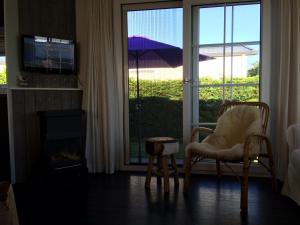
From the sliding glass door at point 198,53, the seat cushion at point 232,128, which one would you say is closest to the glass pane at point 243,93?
the sliding glass door at point 198,53

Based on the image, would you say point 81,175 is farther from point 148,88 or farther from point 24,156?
point 148,88

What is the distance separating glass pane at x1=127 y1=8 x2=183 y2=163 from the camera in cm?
406

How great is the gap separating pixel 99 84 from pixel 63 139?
80 cm

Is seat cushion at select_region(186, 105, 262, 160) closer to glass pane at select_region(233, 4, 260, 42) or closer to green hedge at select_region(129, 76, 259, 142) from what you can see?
green hedge at select_region(129, 76, 259, 142)

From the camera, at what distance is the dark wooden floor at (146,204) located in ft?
8.10

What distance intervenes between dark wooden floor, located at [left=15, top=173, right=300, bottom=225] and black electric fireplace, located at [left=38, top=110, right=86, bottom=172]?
233 millimetres

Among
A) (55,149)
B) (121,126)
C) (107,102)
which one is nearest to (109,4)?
(107,102)

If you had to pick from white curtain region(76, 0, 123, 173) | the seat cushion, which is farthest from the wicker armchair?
white curtain region(76, 0, 123, 173)

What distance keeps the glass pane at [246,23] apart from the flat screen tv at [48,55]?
6.49ft

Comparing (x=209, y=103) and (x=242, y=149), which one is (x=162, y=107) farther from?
(x=242, y=149)

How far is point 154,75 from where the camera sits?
14.9ft

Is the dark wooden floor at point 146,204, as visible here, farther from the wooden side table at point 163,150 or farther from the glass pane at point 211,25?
the glass pane at point 211,25

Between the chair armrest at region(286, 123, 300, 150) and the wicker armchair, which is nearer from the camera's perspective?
the wicker armchair

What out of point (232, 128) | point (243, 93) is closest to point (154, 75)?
point (243, 93)
